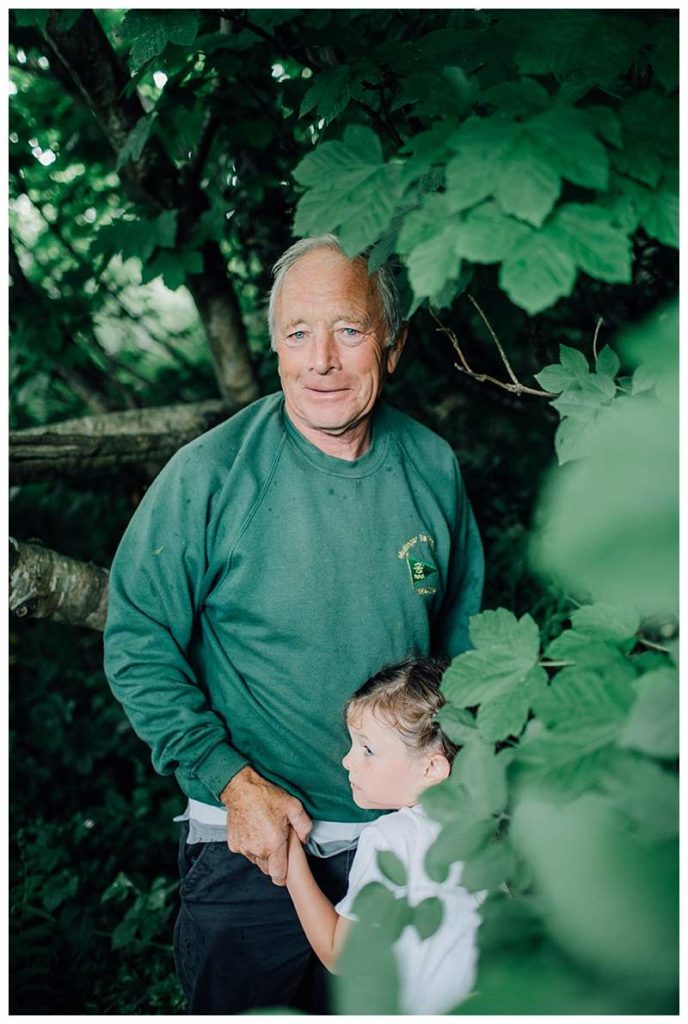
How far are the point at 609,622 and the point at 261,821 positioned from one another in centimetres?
101

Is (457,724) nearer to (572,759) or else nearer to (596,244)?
(572,759)

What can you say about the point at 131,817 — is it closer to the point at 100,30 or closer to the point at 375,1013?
the point at 375,1013

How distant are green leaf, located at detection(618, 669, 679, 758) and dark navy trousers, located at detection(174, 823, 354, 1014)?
121cm

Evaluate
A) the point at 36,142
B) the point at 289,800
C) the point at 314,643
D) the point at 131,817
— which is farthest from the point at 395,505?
the point at 36,142

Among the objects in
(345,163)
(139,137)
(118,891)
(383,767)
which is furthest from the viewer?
(118,891)

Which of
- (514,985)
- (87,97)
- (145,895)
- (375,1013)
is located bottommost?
(145,895)

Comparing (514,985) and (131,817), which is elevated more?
(514,985)

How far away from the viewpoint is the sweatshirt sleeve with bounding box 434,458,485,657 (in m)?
2.27

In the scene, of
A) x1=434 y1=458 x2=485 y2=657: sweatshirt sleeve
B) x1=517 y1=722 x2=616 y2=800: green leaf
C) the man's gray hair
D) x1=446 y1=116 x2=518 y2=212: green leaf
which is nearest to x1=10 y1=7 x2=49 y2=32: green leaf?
the man's gray hair

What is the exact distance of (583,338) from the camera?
12.6ft

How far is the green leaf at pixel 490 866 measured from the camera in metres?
1.11

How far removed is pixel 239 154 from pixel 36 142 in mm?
967

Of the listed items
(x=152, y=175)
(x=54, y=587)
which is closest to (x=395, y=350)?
(x=54, y=587)

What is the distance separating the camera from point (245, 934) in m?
2.00
